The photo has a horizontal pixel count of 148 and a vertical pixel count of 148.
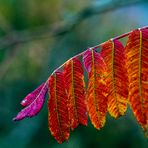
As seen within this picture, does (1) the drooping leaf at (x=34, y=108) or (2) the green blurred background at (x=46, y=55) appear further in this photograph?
(2) the green blurred background at (x=46, y=55)

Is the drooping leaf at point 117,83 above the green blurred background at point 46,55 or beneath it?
above

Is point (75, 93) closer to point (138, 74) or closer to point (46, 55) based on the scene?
point (138, 74)

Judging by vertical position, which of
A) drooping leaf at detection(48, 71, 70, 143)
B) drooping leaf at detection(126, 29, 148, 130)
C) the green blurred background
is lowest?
the green blurred background

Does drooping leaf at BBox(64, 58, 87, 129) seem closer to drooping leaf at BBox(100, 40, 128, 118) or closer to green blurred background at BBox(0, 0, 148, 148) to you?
drooping leaf at BBox(100, 40, 128, 118)

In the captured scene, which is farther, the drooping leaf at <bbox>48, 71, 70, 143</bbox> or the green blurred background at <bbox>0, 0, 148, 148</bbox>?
the green blurred background at <bbox>0, 0, 148, 148</bbox>

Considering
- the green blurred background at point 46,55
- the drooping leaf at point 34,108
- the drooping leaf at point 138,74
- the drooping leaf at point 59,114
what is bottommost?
the green blurred background at point 46,55

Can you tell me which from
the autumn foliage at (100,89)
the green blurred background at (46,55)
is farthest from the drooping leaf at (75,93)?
the green blurred background at (46,55)

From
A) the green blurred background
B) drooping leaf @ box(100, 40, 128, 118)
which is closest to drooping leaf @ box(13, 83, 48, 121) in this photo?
drooping leaf @ box(100, 40, 128, 118)

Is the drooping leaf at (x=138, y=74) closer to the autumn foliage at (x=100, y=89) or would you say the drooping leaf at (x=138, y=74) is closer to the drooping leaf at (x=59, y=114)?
the autumn foliage at (x=100, y=89)
